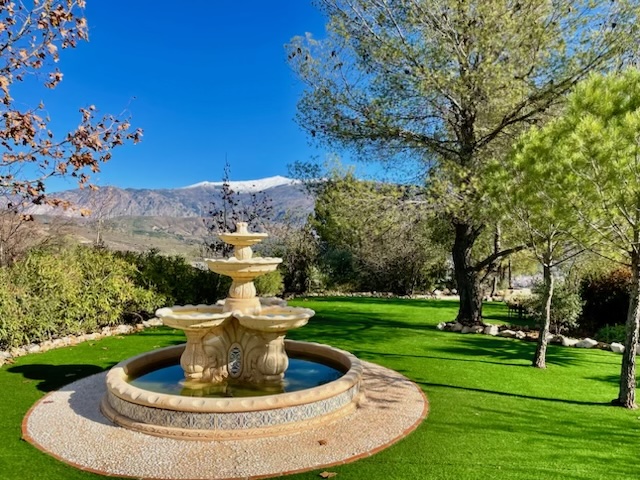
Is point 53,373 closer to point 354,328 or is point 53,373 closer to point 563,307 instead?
point 354,328

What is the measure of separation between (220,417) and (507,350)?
822 cm

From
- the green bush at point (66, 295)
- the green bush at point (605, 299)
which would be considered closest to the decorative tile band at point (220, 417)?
the green bush at point (66, 295)

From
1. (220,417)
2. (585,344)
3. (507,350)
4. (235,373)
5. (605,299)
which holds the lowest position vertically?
(220,417)

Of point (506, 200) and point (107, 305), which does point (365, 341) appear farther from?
point (107, 305)

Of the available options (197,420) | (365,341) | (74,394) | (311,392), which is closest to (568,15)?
(365,341)

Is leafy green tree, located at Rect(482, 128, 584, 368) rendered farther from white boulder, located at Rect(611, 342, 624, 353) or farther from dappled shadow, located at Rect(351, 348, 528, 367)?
white boulder, located at Rect(611, 342, 624, 353)

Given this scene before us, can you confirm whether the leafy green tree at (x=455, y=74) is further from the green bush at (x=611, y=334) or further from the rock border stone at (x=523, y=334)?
the green bush at (x=611, y=334)

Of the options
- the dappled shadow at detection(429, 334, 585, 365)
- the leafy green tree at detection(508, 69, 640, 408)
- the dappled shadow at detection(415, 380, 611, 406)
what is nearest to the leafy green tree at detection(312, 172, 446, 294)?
the dappled shadow at detection(429, 334, 585, 365)

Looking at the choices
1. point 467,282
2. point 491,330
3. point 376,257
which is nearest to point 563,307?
point 491,330

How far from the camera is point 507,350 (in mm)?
11680

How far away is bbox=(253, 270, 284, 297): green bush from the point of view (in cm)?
1956

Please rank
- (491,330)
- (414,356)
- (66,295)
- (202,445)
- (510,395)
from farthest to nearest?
(491,330) < (66,295) < (414,356) < (510,395) < (202,445)

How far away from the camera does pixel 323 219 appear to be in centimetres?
3131

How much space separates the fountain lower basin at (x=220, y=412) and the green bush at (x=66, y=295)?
5.02 metres
